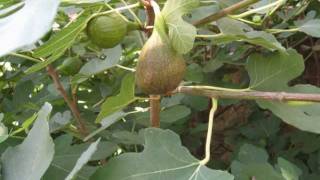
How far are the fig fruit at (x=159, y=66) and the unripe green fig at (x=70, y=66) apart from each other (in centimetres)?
45

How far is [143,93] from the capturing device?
1.18 m

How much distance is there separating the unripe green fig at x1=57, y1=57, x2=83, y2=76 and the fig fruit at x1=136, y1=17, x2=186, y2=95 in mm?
452

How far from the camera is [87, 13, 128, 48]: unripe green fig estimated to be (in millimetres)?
959

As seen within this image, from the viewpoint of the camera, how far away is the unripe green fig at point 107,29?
3.15 feet

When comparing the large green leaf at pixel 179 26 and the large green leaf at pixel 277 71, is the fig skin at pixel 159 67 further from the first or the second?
the large green leaf at pixel 277 71

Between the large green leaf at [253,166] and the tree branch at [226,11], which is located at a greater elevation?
the tree branch at [226,11]

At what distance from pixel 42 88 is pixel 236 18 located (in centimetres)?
56

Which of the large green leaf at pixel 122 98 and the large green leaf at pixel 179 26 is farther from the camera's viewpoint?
the large green leaf at pixel 122 98

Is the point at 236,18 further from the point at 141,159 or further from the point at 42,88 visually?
the point at 42,88

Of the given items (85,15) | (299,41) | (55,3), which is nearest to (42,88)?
(85,15)

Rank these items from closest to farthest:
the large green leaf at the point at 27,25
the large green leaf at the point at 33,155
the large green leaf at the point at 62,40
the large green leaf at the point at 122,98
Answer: the large green leaf at the point at 27,25, the large green leaf at the point at 33,155, the large green leaf at the point at 62,40, the large green leaf at the point at 122,98

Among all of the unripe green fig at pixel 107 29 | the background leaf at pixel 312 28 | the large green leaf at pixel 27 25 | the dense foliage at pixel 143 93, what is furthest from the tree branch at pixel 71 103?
the large green leaf at pixel 27 25

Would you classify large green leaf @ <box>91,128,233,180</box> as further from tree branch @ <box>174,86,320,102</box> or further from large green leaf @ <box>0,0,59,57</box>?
large green leaf @ <box>0,0,59,57</box>

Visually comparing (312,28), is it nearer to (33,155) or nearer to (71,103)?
(71,103)
